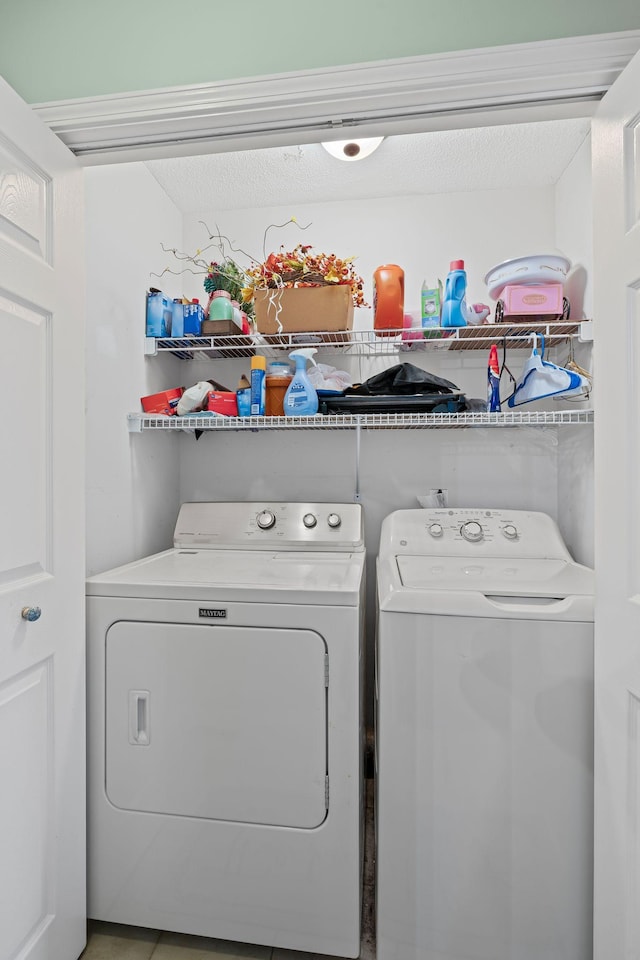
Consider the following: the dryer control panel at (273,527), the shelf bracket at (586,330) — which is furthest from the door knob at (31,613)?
the shelf bracket at (586,330)

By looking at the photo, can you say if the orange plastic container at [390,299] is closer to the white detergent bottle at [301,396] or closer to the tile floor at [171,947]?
the white detergent bottle at [301,396]

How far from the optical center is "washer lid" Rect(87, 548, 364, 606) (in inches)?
51.3

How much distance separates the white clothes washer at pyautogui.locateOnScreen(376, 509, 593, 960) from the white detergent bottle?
859mm

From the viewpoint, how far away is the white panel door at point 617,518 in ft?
3.26

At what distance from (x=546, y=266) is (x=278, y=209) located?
125 centimetres

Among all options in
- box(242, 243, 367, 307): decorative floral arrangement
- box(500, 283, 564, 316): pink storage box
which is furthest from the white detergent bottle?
box(500, 283, 564, 316): pink storage box

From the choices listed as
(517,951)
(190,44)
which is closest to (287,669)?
(517,951)

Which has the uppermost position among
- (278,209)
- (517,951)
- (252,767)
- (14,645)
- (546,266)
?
(278,209)

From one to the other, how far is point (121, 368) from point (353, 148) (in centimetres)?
123

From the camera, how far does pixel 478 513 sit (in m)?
1.91

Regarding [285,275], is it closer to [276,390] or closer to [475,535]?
[276,390]

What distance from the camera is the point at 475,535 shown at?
183 cm

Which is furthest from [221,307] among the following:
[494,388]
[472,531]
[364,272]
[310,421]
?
[472,531]

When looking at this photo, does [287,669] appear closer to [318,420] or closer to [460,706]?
[460,706]
